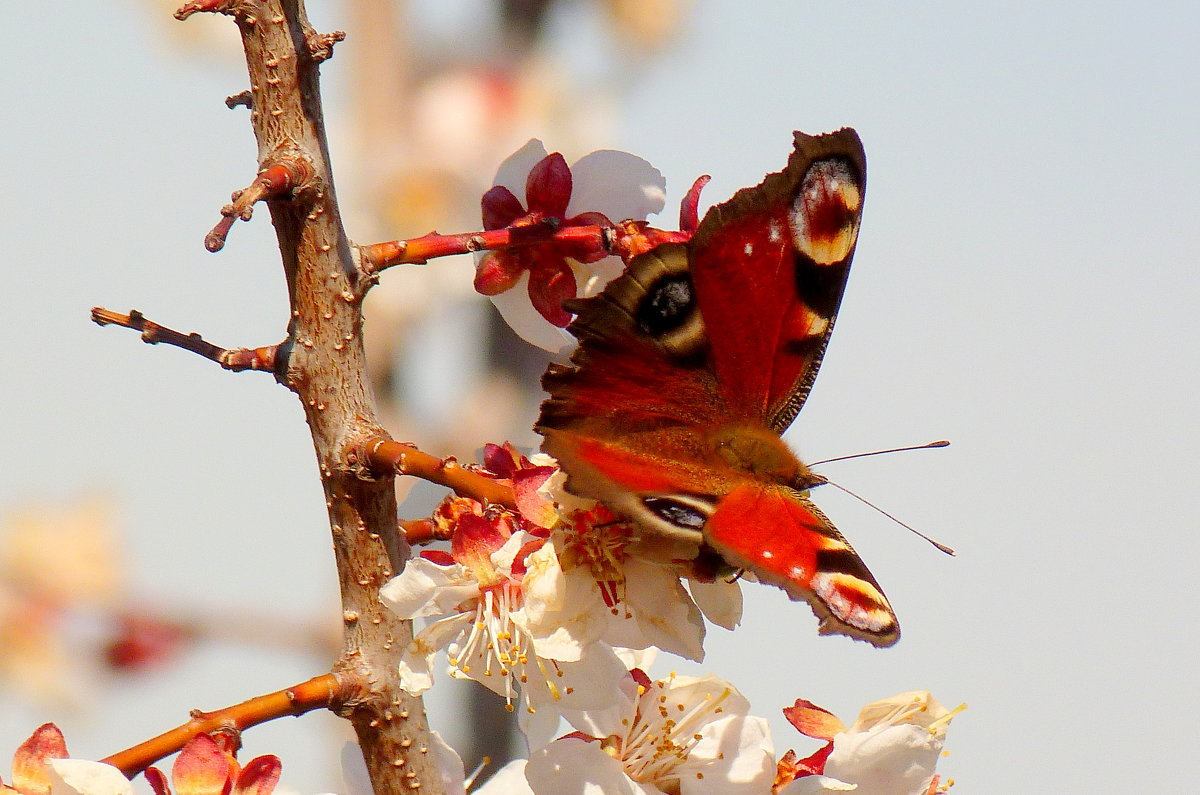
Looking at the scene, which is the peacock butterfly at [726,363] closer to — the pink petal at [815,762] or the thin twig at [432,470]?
the thin twig at [432,470]

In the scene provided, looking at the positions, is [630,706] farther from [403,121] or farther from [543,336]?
[403,121]

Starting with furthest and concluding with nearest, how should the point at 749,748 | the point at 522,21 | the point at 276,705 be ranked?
the point at 522,21
the point at 749,748
the point at 276,705

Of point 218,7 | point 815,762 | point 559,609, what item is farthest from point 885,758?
point 218,7

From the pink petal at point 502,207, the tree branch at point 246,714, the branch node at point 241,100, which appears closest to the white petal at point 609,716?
the tree branch at point 246,714

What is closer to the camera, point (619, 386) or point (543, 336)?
point (619, 386)

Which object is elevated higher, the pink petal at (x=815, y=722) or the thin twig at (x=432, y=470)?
the thin twig at (x=432, y=470)

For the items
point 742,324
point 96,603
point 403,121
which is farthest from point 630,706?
point 403,121

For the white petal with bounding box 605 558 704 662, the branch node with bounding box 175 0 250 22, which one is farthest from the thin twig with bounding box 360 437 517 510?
the branch node with bounding box 175 0 250 22
